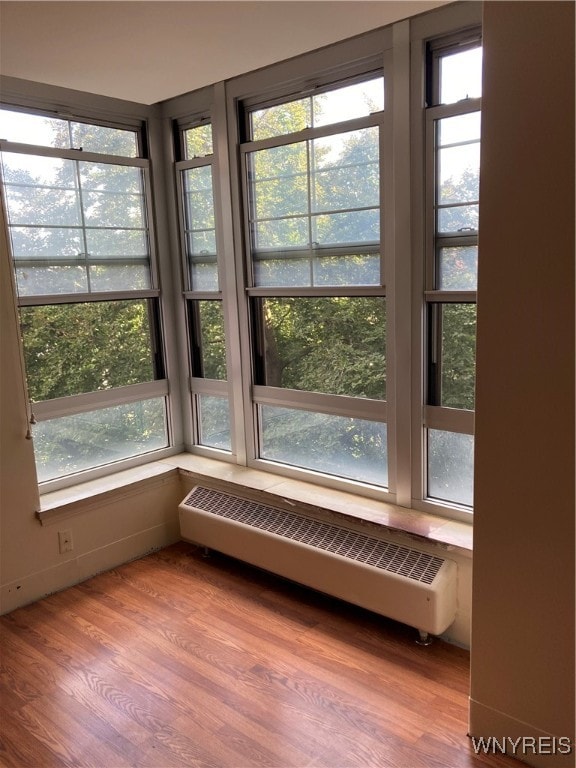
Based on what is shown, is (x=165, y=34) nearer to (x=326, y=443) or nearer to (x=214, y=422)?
(x=326, y=443)

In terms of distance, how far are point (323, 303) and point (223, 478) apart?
45.1 inches

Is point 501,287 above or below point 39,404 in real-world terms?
above

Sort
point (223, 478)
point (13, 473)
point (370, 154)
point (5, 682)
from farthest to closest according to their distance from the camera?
point (223, 478) < point (13, 473) < point (370, 154) < point (5, 682)

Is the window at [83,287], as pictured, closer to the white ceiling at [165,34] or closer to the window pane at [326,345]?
the white ceiling at [165,34]

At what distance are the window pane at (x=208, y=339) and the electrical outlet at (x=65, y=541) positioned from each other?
48.0 inches

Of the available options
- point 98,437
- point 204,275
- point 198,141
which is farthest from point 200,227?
point 98,437

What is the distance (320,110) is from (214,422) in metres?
1.90

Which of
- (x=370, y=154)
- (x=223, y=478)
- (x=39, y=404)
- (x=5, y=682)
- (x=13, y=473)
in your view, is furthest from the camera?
(x=223, y=478)

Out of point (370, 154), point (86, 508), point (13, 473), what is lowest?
point (86, 508)

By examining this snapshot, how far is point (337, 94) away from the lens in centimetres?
290

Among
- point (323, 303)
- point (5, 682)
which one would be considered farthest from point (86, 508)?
point (323, 303)

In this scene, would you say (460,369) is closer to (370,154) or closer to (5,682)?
(370,154)

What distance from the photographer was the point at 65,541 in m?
3.19

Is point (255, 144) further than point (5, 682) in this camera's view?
Yes
